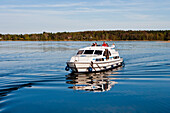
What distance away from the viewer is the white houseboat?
79.0 feet

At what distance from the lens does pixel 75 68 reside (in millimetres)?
24203

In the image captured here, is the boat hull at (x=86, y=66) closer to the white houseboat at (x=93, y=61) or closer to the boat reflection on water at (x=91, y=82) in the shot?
the white houseboat at (x=93, y=61)

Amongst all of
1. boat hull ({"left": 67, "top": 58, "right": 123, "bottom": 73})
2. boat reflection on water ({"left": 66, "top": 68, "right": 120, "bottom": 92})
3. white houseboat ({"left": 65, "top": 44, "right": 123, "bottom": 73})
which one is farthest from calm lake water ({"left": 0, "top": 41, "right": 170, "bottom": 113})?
white houseboat ({"left": 65, "top": 44, "right": 123, "bottom": 73})

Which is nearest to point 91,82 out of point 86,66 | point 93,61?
point 86,66

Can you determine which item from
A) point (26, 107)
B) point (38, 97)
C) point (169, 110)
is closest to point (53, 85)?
point (38, 97)

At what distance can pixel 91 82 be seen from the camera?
20.7m

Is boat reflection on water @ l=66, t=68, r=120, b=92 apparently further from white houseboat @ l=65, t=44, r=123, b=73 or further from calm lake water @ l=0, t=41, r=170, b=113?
white houseboat @ l=65, t=44, r=123, b=73

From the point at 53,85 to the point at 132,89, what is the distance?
252 inches

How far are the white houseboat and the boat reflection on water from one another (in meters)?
0.68

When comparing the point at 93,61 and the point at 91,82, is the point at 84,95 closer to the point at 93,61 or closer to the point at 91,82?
the point at 91,82

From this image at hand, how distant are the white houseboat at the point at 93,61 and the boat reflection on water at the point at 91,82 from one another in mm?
683

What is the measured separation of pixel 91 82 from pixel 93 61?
13.6ft

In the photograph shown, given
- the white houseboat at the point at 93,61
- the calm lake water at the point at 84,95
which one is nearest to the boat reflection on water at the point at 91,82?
the calm lake water at the point at 84,95

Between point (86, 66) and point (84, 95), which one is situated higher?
point (86, 66)
